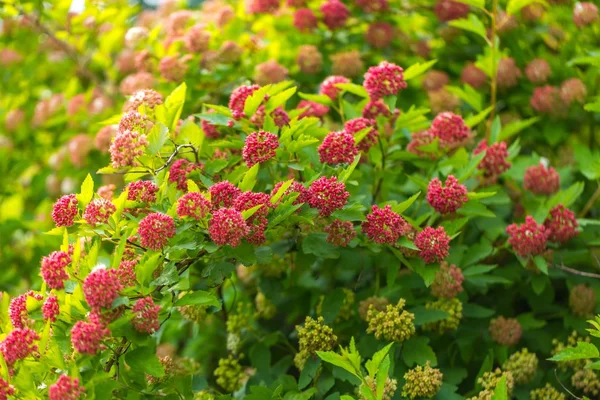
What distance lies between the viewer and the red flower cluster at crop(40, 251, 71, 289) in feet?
5.31

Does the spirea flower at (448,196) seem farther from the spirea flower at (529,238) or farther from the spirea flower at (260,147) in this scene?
the spirea flower at (260,147)

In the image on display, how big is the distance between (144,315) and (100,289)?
0.41 feet

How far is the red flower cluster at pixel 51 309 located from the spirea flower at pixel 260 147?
56cm

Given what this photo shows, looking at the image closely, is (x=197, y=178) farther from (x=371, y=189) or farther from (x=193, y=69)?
(x=193, y=69)

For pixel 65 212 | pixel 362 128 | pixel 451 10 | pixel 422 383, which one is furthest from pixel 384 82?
pixel 451 10

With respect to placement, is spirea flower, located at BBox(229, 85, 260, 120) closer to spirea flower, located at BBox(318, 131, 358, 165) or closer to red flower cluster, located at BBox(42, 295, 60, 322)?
spirea flower, located at BBox(318, 131, 358, 165)

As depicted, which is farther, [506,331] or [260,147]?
[506,331]

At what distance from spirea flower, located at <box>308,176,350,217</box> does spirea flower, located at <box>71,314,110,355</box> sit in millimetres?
554

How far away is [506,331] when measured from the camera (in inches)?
90.1

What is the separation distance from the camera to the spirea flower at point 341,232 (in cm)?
191

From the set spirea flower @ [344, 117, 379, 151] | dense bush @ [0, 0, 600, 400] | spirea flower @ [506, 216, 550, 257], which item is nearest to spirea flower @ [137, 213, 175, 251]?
dense bush @ [0, 0, 600, 400]

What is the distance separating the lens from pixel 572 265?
2637 millimetres

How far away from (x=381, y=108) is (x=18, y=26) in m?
2.24

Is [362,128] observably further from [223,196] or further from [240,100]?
[223,196]
